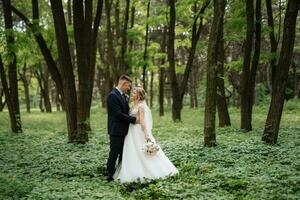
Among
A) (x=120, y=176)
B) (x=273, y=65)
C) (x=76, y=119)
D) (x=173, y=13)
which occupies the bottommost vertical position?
(x=120, y=176)

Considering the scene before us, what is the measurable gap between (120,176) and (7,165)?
3.54m

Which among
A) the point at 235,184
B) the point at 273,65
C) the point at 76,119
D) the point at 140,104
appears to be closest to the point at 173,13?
the point at 273,65

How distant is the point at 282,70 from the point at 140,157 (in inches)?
191

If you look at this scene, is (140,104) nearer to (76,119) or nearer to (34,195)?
(34,195)

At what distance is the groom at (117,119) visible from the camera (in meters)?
8.90

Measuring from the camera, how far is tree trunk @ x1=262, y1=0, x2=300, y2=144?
10.6m

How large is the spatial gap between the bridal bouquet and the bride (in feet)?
0.23

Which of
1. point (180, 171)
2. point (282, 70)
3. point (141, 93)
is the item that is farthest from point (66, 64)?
point (282, 70)

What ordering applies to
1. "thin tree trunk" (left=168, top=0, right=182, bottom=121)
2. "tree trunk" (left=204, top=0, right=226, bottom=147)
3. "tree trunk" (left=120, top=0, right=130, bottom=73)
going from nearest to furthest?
"tree trunk" (left=204, top=0, right=226, bottom=147), "thin tree trunk" (left=168, top=0, right=182, bottom=121), "tree trunk" (left=120, top=0, right=130, bottom=73)

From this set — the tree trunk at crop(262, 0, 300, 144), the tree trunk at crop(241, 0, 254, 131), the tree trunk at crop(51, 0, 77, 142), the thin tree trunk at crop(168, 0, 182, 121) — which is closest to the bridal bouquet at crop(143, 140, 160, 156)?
the tree trunk at crop(262, 0, 300, 144)

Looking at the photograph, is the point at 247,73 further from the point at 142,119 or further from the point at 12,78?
the point at 12,78

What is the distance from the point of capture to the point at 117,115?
889cm

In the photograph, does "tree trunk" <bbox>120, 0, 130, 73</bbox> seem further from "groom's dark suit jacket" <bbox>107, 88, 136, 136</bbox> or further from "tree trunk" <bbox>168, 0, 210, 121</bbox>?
"groom's dark suit jacket" <bbox>107, 88, 136, 136</bbox>

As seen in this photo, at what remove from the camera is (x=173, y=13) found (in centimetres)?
1930
